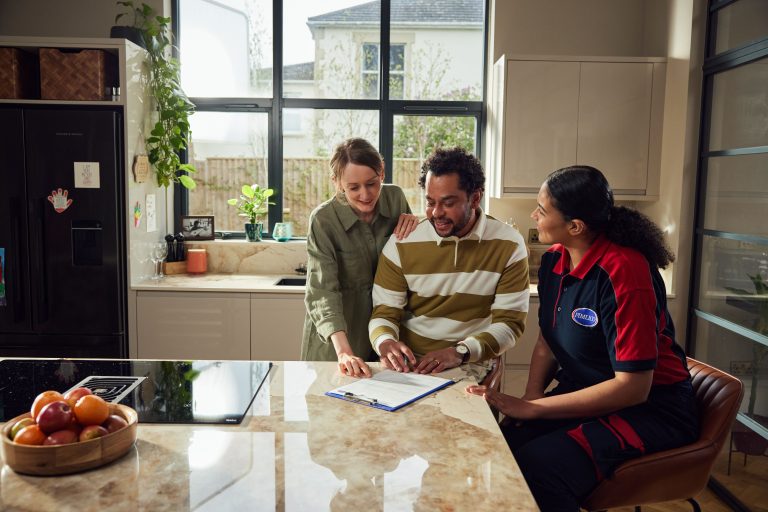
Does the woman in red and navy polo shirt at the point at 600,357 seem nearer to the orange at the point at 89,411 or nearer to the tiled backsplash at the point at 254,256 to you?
the orange at the point at 89,411

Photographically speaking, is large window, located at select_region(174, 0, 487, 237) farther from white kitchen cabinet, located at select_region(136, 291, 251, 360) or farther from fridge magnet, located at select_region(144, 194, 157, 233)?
white kitchen cabinet, located at select_region(136, 291, 251, 360)

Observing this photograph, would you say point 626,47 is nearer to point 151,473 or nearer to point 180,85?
point 180,85

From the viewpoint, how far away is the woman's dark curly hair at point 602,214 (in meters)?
1.79

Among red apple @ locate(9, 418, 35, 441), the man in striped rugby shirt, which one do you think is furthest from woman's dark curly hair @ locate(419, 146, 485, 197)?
red apple @ locate(9, 418, 35, 441)

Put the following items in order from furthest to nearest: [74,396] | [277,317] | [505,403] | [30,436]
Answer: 1. [277,317]
2. [505,403]
3. [74,396]
4. [30,436]

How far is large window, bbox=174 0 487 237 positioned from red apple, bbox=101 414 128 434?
10.3 feet

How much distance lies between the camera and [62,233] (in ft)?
11.6

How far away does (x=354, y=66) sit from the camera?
14.1 feet

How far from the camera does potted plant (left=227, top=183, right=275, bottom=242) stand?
4246mm

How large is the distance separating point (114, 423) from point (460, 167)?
4.05 ft

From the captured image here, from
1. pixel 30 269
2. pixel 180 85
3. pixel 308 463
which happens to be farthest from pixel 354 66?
pixel 308 463

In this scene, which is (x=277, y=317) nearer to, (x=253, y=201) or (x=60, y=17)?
(x=253, y=201)

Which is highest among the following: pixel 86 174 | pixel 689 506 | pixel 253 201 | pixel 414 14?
pixel 414 14

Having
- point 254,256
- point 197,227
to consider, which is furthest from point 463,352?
point 197,227
